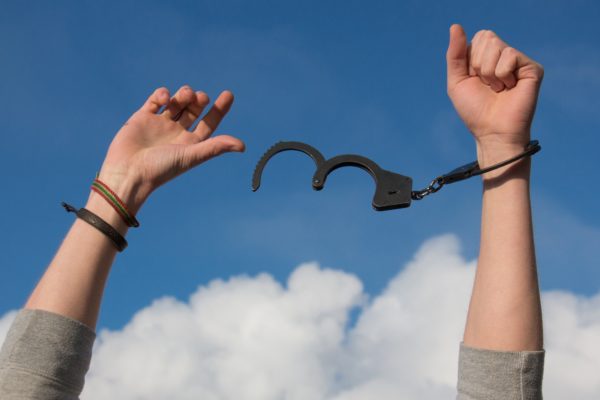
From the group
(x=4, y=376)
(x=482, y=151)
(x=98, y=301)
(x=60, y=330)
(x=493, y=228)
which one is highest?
(x=482, y=151)

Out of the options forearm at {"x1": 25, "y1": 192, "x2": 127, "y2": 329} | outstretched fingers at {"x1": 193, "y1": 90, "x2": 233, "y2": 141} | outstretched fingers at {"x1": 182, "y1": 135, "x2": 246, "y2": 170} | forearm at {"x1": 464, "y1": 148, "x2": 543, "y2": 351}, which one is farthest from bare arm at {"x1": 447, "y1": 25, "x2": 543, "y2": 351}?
forearm at {"x1": 25, "y1": 192, "x2": 127, "y2": 329}

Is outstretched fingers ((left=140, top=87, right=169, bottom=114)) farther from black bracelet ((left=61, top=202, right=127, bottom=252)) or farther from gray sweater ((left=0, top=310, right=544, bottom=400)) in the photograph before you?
gray sweater ((left=0, top=310, right=544, bottom=400))

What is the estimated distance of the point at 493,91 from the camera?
2873mm

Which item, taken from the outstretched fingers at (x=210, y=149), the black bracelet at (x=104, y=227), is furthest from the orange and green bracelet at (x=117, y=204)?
the outstretched fingers at (x=210, y=149)

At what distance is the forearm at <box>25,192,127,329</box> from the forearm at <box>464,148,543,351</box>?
4.59 feet

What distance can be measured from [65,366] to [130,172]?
3.30 ft

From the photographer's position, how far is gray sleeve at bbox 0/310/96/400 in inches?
87.6

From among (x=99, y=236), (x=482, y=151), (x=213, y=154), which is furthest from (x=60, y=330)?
(x=482, y=151)


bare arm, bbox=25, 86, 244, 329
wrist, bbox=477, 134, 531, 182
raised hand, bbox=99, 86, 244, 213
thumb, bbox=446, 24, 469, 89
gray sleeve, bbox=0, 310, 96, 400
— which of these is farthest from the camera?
raised hand, bbox=99, 86, 244, 213

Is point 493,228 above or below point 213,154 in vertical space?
below

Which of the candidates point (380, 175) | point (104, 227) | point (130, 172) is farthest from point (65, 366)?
point (380, 175)

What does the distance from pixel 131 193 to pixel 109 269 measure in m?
0.44

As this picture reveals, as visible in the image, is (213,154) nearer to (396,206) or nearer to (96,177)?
(96,177)

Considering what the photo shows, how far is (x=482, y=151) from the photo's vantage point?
281cm
